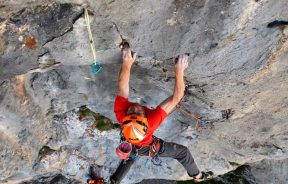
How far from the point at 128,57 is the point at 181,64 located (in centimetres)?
64

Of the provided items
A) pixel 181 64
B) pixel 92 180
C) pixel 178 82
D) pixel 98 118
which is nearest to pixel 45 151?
pixel 98 118

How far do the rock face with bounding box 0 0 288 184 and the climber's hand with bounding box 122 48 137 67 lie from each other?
8 cm

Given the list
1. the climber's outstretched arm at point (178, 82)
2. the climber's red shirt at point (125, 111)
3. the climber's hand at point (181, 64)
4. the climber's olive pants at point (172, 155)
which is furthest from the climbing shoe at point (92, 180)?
the climber's hand at point (181, 64)

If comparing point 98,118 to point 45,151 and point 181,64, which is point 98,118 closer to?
point 45,151

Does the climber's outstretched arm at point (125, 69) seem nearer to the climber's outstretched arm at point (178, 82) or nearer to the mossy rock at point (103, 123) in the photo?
the climber's outstretched arm at point (178, 82)

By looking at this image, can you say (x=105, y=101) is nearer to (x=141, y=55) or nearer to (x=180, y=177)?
(x=141, y=55)

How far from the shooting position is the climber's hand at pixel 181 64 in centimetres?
409

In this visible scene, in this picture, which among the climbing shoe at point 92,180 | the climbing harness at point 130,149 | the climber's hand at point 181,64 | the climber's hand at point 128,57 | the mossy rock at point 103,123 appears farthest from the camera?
the climbing shoe at point 92,180

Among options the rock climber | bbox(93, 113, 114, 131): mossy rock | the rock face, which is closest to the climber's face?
the rock climber

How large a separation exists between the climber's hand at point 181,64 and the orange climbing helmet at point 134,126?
735mm

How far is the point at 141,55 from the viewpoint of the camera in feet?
14.0

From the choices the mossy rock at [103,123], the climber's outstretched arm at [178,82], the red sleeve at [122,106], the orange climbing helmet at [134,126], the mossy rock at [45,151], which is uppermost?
the mossy rock at [103,123]

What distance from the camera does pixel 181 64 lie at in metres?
4.18

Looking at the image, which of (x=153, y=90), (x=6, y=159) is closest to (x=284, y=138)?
(x=153, y=90)
